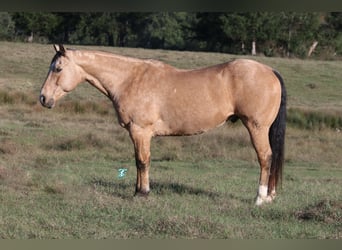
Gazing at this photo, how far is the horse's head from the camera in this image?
8023 mm

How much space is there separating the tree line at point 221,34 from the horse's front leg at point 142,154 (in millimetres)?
26761

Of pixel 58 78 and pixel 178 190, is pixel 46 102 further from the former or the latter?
pixel 178 190

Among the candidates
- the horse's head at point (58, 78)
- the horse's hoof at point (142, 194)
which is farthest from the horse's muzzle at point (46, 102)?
the horse's hoof at point (142, 194)

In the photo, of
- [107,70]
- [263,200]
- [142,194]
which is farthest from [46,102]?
[263,200]

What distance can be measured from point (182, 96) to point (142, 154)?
992mm

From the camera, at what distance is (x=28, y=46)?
36062 mm

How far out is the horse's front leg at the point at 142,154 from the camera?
8.41 metres

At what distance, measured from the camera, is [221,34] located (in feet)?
146

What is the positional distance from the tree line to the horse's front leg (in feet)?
87.8

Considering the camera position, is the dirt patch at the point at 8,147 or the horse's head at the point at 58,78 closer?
the horse's head at the point at 58,78

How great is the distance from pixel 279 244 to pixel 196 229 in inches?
159

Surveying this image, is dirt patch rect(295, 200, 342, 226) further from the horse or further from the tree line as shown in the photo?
the tree line

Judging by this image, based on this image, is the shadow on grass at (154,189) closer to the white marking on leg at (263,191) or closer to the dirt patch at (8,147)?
the white marking on leg at (263,191)

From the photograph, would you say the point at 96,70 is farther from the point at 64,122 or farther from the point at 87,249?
the point at 64,122
